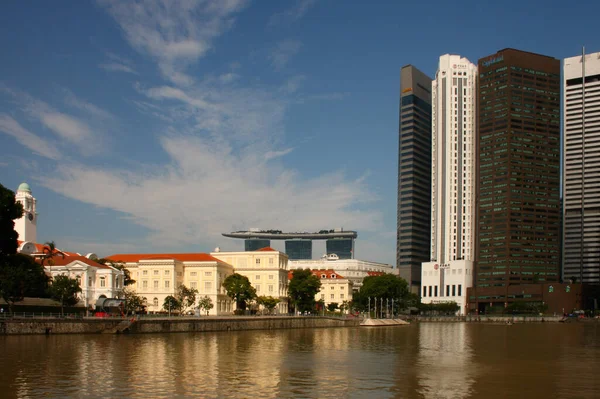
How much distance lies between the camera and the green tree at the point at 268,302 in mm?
151750

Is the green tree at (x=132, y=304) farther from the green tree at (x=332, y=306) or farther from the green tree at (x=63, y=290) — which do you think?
the green tree at (x=332, y=306)

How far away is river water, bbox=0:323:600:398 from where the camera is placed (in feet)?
129

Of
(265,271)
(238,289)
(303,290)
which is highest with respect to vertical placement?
(265,271)

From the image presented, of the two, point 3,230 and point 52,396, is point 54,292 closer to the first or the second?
point 3,230

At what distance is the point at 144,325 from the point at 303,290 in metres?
73.7

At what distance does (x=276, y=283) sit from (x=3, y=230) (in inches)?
3165

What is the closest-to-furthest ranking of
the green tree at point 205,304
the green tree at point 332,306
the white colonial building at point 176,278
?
the green tree at point 205,304
the white colonial building at point 176,278
the green tree at point 332,306

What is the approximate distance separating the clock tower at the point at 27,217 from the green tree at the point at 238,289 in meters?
48.0

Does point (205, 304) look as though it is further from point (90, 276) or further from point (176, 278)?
point (90, 276)

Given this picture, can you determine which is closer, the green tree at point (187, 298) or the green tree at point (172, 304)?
the green tree at point (172, 304)

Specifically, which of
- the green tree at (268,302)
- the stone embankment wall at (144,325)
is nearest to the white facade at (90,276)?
the stone embankment wall at (144,325)

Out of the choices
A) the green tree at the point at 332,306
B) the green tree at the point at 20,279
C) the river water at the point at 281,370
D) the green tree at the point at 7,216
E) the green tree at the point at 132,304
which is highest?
the green tree at the point at 7,216

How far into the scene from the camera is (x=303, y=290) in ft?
520

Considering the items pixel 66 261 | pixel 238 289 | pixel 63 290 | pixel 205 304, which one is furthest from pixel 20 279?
pixel 238 289
